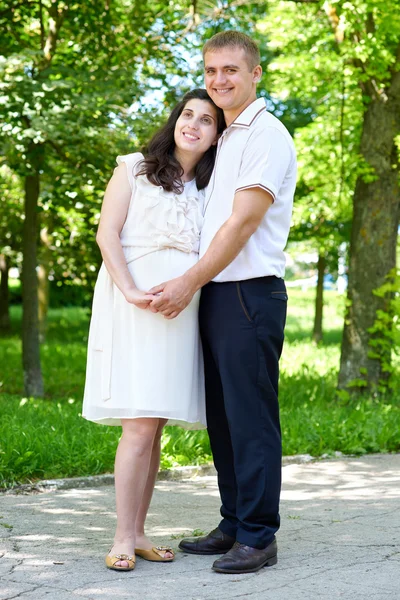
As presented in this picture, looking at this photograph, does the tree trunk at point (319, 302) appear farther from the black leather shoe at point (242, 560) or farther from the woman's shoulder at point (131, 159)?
the black leather shoe at point (242, 560)

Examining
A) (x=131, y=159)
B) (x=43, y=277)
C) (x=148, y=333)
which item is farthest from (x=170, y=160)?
(x=43, y=277)

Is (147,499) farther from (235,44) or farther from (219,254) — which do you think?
(235,44)

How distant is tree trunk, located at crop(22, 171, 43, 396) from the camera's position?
11.7 metres

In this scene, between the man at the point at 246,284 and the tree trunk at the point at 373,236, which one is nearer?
the man at the point at 246,284

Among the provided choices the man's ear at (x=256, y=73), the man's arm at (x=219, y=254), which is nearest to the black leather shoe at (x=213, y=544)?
the man's arm at (x=219, y=254)

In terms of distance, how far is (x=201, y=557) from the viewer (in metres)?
4.28

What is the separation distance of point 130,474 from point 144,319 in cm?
67

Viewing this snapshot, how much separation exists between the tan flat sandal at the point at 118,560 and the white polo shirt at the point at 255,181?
4.11 ft

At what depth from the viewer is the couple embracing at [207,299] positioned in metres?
3.95

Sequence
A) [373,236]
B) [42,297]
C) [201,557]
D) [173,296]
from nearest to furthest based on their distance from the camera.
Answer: [173,296]
[201,557]
[373,236]
[42,297]

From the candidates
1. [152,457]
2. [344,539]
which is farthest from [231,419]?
[344,539]

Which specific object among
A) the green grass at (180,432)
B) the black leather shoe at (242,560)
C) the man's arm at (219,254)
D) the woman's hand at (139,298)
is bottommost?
the black leather shoe at (242,560)

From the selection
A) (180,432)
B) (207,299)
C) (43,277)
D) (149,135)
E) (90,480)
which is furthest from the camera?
(43,277)

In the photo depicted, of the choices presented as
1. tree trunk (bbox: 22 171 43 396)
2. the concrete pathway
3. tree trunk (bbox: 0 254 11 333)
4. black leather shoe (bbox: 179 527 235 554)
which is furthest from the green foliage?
tree trunk (bbox: 0 254 11 333)
